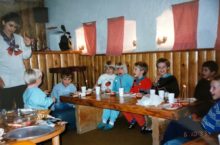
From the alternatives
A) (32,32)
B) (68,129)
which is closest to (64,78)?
(68,129)

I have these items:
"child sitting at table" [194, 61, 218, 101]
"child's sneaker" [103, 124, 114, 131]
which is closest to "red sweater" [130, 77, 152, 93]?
"child's sneaker" [103, 124, 114, 131]

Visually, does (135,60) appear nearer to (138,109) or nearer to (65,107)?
(65,107)

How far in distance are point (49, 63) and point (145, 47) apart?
237 centimetres

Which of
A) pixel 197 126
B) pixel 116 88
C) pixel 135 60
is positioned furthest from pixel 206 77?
pixel 135 60

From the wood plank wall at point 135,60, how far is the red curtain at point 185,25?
0.58ft

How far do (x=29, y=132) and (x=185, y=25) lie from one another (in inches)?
142

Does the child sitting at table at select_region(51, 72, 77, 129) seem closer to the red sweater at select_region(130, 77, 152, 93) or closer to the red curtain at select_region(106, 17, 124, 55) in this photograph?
the red sweater at select_region(130, 77, 152, 93)

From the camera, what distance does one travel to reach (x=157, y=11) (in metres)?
5.15

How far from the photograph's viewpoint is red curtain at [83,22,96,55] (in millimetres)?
6591

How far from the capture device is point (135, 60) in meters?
5.53

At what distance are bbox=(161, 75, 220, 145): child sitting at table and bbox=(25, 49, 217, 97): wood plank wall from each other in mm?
1779

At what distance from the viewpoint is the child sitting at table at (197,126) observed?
2085 mm

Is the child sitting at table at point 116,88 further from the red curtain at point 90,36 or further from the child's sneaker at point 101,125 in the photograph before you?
the red curtain at point 90,36

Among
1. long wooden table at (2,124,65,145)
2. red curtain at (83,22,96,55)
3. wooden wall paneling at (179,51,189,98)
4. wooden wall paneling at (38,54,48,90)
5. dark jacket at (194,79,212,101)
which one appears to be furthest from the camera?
red curtain at (83,22,96,55)
